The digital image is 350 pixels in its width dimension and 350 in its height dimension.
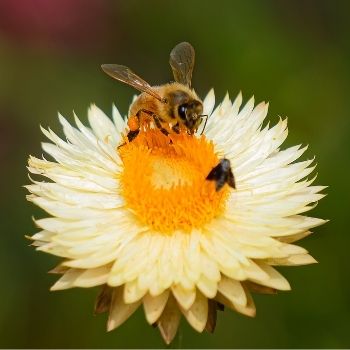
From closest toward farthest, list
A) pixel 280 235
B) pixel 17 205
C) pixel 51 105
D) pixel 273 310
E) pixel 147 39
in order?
1. pixel 280 235
2. pixel 273 310
3. pixel 17 205
4. pixel 51 105
5. pixel 147 39

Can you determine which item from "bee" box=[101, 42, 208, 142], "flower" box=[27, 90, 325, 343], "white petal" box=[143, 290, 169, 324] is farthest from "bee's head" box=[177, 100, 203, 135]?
"white petal" box=[143, 290, 169, 324]

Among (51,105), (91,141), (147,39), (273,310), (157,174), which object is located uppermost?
(147,39)

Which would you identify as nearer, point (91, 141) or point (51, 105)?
point (91, 141)

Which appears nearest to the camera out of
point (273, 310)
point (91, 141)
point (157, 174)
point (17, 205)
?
point (157, 174)

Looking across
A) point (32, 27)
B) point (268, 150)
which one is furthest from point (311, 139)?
point (32, 27)

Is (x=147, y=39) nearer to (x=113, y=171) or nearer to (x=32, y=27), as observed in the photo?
(x=32, y=27)

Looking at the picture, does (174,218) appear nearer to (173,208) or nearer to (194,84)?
(173,208)

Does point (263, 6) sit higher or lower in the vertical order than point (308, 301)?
higher

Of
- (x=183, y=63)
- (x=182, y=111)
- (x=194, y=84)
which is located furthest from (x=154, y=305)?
(x=194, y=84)
